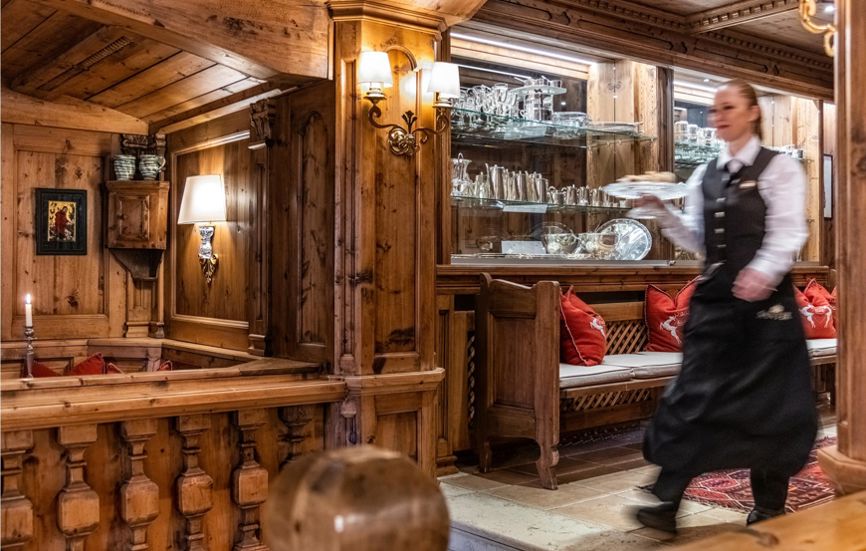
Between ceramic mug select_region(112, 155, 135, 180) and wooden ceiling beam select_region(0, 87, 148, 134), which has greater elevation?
wooden ceiling beam select_region(0, 87, 148, 134)

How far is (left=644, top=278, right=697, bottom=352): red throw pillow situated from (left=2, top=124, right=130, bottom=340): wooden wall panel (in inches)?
129

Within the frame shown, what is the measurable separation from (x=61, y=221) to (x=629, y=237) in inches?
141

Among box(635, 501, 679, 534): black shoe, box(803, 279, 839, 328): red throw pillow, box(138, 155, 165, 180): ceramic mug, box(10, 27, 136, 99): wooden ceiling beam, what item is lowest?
box(635, 501, 679, 534): black shoe

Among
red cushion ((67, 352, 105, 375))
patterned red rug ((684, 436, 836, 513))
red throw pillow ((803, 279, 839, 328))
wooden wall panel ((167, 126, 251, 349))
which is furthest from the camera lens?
red throw pillow ((803, 279, 839, 328))

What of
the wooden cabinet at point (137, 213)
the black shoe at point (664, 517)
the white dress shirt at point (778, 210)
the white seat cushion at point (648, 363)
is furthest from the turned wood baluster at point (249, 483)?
the white seat cushion at point (648, 363)

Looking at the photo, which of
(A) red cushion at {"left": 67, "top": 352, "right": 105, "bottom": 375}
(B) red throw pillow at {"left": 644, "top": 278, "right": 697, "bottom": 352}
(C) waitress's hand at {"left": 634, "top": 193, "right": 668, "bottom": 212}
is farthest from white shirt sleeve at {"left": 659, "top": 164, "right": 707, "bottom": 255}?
(B) red throw pillow at {"left": 644, "top": 278, "right": 697, "bottom": 352}

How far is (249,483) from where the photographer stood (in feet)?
11.9

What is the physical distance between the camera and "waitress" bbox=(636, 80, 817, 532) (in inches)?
114

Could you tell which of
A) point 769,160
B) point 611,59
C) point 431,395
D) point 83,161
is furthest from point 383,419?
point 611,59

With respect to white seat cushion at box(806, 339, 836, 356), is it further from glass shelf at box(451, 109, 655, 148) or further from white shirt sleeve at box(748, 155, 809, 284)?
white shirt sleeve at box(748, 155, 809, 284)

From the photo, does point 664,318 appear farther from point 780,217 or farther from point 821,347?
point 780,217

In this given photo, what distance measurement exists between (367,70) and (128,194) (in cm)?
228

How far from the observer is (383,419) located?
154 inches

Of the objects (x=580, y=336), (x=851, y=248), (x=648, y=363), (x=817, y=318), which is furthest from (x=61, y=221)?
(x=817, y=318)
